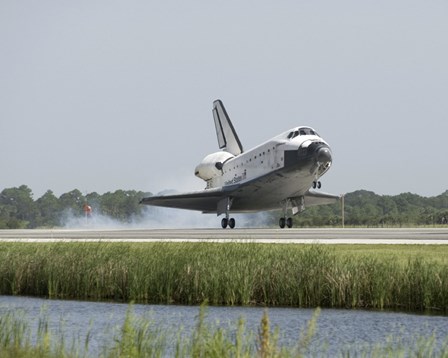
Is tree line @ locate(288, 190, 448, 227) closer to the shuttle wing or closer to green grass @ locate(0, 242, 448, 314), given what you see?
the shuttle wing

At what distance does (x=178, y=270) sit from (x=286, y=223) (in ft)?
106

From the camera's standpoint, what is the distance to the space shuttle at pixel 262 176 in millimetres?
A: 49844

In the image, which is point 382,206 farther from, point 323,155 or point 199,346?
point 199,346

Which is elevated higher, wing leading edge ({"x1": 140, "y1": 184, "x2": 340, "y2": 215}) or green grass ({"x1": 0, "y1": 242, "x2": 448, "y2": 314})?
wing leading edge ({"x1": 140, "y1": 184, "x2": 340, "y2": 215})

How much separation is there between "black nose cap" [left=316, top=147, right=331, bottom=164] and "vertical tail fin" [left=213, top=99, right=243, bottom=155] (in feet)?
55.6

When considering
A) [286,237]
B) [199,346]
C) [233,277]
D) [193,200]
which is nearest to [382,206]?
[193,200]

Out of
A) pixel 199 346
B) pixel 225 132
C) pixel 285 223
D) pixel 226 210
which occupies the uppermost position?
pixel 225 132

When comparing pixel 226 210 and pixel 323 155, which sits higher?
pixel 323 155

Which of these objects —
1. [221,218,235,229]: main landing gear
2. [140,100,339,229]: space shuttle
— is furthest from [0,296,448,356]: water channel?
[221,218,235,229]: main landing gear

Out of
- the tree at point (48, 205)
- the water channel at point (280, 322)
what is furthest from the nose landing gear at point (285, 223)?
the tree at point (48, 205)

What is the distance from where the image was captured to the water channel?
627 inches

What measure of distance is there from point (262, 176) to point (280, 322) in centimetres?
3529

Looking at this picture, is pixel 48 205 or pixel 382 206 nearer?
pixel 382 206

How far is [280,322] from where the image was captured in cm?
1808
